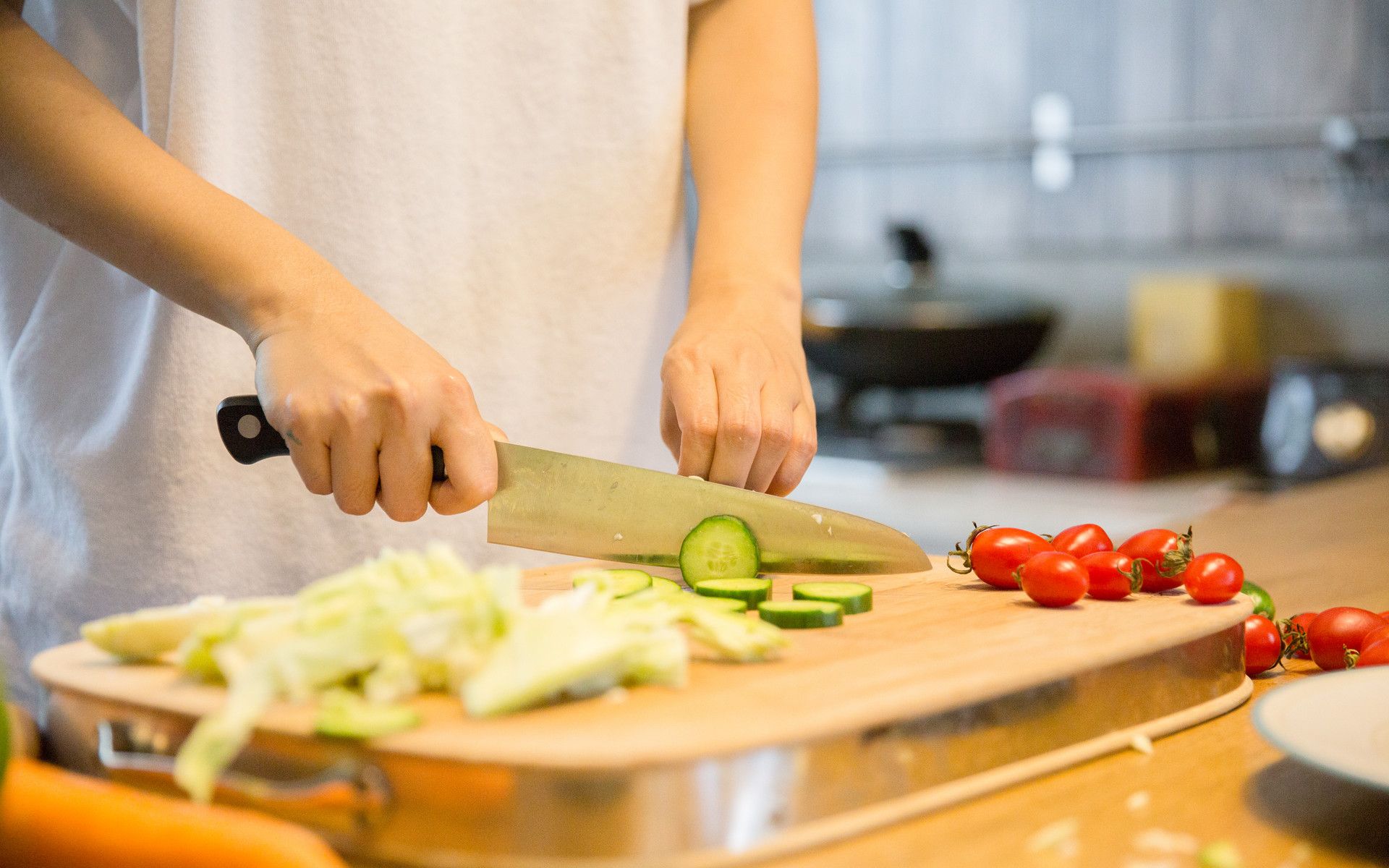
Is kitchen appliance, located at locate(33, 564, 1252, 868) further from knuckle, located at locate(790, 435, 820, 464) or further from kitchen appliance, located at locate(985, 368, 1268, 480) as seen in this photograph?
kitchen appliance, located at locate(985, 368, 1268, 480)

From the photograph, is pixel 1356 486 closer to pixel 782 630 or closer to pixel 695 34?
pixel 695 34

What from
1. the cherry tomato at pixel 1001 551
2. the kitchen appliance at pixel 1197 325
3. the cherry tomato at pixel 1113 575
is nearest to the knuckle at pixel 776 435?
the cherry tomato at pixel 1001 551

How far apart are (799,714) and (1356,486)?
1941 mm

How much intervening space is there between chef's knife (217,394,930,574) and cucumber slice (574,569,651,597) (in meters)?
0.07

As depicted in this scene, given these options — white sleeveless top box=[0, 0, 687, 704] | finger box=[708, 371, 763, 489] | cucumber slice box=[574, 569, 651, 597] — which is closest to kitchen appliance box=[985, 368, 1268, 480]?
white sleeveless top box=[0, 0, 687, 704]

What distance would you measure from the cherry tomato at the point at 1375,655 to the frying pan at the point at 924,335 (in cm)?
231

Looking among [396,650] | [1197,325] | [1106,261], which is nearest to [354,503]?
[396,650]

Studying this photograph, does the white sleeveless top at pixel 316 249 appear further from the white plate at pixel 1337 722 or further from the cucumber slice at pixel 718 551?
the white plate at pixel 1337 722

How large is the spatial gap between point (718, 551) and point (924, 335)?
2.18 metres

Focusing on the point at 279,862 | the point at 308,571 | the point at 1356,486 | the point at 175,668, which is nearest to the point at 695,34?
the point at 308,571

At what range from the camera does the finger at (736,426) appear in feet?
4.39

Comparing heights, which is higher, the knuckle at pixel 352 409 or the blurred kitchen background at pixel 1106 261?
the blurred kitchen background at pixel 1106 261

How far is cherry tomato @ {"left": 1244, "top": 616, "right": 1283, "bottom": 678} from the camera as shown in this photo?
3.95 ft

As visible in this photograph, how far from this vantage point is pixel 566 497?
1.36m
